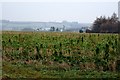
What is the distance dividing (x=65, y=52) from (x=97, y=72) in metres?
3.47

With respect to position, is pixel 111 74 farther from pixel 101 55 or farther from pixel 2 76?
pixel 2 76

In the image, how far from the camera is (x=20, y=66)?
10.4 meters

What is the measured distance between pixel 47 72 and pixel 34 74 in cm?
51

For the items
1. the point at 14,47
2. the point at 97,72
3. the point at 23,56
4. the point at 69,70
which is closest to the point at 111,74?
the point at 97,72

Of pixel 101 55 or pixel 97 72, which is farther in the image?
pixel 101 55

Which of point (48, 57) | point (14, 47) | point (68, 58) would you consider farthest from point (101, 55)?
point (14, 47)

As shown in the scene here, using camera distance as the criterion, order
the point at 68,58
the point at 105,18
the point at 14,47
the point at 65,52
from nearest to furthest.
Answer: the point at 68,58 → the point at 65,52 → the point at 14,47 → the point at 105,18

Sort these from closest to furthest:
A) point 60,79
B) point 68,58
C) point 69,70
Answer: point 60,79, point 69,70, point 68,58

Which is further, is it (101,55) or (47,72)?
(101,55)

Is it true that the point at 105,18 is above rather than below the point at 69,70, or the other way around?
above

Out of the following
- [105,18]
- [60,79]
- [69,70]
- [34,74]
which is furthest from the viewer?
[105,18]

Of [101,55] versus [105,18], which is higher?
[105,18]

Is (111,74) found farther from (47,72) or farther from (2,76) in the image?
(2,76)

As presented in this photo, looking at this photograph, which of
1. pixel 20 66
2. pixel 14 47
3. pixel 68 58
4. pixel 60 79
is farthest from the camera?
pixel 14 47
